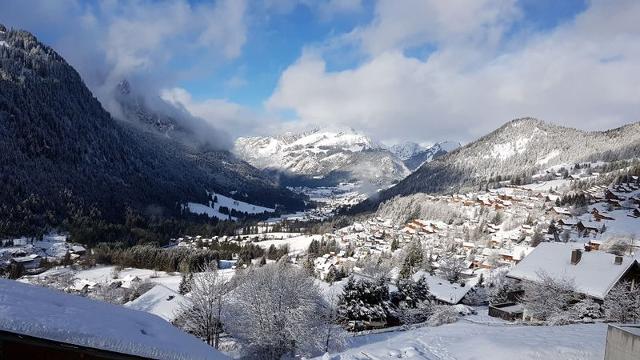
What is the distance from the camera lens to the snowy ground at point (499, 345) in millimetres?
23219

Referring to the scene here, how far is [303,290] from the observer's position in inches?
1407

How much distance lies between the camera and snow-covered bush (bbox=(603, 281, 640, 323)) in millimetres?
37125

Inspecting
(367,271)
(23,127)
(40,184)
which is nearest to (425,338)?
(367,271)

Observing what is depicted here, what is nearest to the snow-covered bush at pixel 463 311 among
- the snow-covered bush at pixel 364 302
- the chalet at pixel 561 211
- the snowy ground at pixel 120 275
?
the snow-covered bush at pixel 364 302

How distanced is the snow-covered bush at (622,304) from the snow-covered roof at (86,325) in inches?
1528

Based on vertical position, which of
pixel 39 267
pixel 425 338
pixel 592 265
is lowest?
pixel 39 267

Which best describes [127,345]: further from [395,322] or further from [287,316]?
[395,322]

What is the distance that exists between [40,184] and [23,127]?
1514 inches

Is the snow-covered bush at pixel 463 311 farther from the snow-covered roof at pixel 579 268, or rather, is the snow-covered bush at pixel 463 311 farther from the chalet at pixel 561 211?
the chalet at pixel 561 211

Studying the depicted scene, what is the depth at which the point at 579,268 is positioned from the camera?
46.7 m

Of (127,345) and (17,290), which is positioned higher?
(17,290)

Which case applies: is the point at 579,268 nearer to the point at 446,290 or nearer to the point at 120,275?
the point at 446,290

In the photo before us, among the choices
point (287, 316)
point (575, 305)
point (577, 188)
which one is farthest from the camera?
point (577, 188)

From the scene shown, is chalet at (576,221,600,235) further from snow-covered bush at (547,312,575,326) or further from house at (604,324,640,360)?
house at (604,324,640,360)
